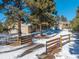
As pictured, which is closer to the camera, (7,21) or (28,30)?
(7,21)

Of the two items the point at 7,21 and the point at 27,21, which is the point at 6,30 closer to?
the point at 7,21

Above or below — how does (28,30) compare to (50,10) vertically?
below

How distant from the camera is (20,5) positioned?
17.9 metres

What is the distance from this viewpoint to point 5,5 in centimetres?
1730

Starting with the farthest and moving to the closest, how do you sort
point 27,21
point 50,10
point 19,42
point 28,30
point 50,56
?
point 28,30 → point 50,10 → point 27,21 → point 19,42 → point 50,56

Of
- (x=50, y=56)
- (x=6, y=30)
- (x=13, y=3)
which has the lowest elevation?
(x=50, y=56)

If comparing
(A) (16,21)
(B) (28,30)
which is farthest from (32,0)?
(B) (28,30)

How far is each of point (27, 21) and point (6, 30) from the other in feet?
8.88

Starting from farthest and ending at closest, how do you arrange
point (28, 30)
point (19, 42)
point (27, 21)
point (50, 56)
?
point (28, 30), point (27, 21), point (19, 42), point (50, 56)

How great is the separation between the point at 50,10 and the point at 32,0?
1057cm

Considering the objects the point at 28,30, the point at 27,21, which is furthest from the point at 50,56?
the point at 28,30

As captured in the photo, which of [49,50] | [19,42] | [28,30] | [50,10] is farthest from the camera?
[28,30]

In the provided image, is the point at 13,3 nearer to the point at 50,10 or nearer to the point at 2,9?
the point at 2,9

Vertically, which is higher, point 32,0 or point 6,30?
point 32,0
